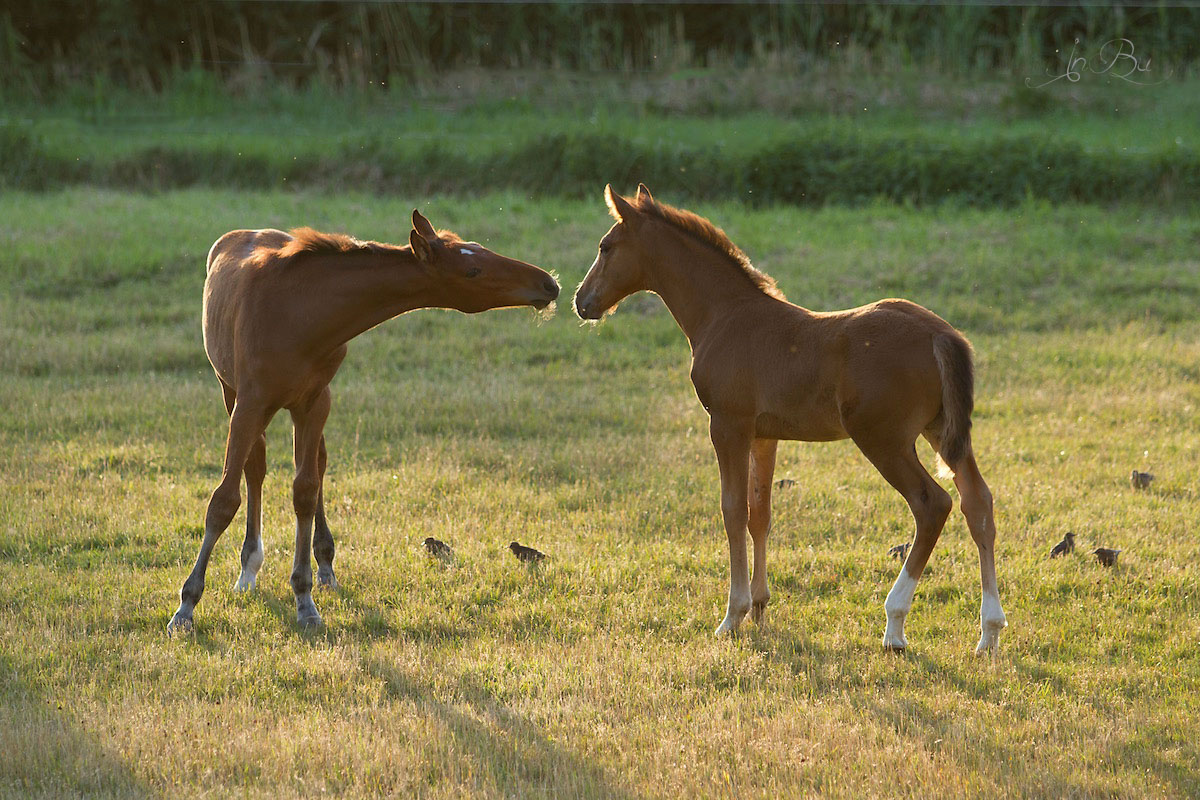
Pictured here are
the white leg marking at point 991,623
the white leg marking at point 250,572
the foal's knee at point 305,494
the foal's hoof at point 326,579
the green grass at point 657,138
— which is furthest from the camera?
the green grass at point 657,138

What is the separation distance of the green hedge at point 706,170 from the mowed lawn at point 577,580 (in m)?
3.37

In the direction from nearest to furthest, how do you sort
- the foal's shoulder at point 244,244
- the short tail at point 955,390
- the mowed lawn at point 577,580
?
the mowed lawn at point 577,580, the short tail at point 955,390, the foal's shoulder at point 244,244

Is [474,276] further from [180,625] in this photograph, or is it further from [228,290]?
[180,625]

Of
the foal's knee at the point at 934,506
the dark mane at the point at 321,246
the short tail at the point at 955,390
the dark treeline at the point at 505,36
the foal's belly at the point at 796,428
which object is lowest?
the foal's knee at the point at 934,506

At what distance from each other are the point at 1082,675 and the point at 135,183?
18.6m

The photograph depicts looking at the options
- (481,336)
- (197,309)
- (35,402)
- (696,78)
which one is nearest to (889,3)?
(696,78)

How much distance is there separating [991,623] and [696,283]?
2367mm

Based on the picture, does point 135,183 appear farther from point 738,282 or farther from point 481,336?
point 738,282

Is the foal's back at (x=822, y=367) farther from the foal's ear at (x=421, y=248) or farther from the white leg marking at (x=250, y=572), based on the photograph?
the white leg marking at (x=250, y=572)

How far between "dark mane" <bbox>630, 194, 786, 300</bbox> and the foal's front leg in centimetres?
86

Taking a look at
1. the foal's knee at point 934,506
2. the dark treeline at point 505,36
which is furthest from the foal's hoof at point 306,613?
the dark treeline at point 505,36

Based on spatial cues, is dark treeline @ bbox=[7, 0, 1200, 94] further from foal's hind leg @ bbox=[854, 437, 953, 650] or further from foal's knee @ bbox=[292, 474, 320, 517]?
foal's knee @ bbox=[292, 474, 320, 517]

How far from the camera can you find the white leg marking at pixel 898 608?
19.7 ft

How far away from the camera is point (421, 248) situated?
20.7 feet
